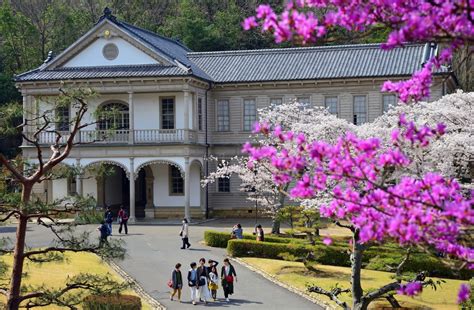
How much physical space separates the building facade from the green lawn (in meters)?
13.6

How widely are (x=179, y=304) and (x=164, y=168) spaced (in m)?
22.1

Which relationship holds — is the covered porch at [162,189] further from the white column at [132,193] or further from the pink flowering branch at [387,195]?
the pink flowering branch at [387,195]

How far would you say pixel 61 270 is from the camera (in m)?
22.8

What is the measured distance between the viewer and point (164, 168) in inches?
1622

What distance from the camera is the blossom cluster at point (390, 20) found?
4879 millimetres

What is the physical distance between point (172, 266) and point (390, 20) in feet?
67.1

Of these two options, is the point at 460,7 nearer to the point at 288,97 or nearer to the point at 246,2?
the point at 288,97

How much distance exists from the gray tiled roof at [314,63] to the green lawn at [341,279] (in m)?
16.6

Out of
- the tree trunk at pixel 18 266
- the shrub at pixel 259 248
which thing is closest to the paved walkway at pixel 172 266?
the shrub at pixel 259 248

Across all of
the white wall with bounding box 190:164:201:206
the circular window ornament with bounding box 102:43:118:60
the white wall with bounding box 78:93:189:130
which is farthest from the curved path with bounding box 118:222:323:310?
the circular window ornament with bounding box 102:43:118:60

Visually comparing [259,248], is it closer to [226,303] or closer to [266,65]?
[226,303]

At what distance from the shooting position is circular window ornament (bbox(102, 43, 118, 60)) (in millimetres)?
38906

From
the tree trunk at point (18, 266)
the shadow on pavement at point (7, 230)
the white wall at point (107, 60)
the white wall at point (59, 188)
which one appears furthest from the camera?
the white wall at point (59, 188)

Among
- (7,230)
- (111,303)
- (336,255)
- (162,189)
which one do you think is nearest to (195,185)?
(162,189)
